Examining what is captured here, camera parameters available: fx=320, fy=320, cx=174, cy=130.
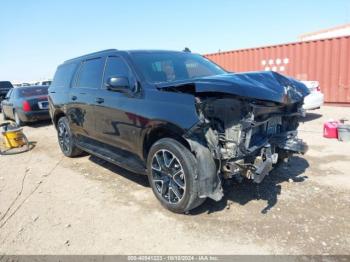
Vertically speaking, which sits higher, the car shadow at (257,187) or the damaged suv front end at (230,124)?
the damaged suv front end at (230,124)

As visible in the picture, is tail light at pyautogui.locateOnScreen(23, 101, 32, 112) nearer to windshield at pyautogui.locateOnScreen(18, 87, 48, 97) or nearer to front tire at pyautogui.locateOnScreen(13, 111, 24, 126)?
windshield at pyautogui.locateOnScreen(18, 87, 48, 97)

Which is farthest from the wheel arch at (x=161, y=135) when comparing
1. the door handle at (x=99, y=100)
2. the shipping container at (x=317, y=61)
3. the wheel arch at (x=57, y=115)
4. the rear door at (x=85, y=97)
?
the shipping container at (x=317, y=61)

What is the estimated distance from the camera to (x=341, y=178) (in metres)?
4.73

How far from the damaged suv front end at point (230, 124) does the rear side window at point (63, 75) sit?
319cm

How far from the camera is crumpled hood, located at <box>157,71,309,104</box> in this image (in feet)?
10.6

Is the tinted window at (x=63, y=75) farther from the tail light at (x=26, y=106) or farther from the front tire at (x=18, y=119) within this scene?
the front tire at (x=18, y=119)

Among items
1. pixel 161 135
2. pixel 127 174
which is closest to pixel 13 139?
pixel 127 174

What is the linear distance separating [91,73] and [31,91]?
313 inches

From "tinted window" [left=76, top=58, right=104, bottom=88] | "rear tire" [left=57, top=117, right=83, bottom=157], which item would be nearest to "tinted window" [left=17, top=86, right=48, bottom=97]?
"rear tire" [left=57, top=117, right=83, bottom=157]

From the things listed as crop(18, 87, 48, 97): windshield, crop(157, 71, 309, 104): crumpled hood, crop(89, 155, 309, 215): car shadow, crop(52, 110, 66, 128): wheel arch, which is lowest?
crop(89, 155, 309, 215): car shadow

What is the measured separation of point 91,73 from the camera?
533cm

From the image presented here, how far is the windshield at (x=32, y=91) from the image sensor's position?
39.1 feet

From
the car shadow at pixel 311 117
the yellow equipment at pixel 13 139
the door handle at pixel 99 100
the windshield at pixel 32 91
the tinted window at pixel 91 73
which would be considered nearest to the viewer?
the door handle at pixel 99 100

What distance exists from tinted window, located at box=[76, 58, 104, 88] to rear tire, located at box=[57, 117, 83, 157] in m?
1.19
